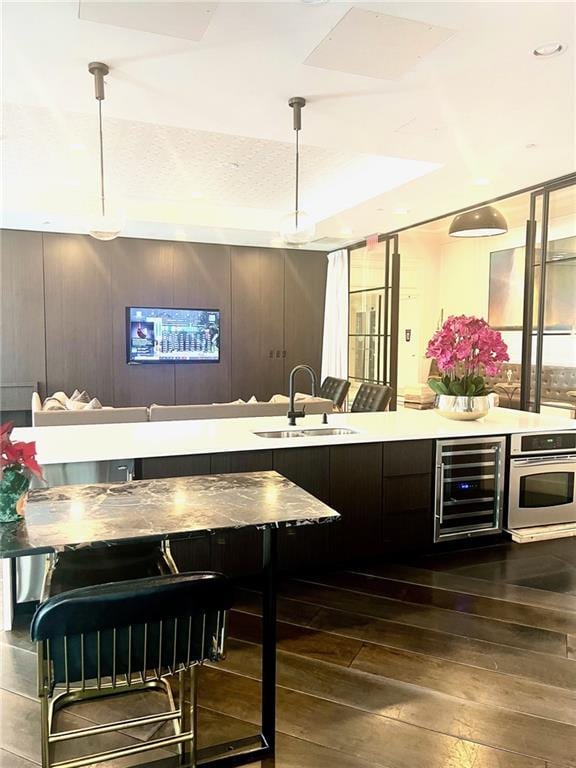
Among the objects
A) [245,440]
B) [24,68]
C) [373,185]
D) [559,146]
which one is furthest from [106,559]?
[373,185]

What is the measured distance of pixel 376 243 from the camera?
7402 mm

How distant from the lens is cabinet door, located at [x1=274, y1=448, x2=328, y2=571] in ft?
9.85

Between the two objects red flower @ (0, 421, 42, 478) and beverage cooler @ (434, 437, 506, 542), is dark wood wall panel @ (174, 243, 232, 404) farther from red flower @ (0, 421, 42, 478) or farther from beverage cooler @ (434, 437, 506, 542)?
red flower @ (0, 421, 42, 478)

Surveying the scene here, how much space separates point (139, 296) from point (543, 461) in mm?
5966

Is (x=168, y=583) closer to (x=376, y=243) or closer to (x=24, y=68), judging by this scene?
(x=24, y=68)

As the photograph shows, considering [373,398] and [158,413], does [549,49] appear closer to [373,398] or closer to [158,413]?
[373,398]

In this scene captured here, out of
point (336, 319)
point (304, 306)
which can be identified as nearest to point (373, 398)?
point (336, 319)

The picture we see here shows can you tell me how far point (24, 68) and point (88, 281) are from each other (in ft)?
16.5

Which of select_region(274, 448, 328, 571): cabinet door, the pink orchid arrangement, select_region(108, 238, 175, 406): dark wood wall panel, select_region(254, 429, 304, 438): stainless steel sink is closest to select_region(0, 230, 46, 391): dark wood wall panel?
select_region(108, 238, 175, 406): dark wood wall panel

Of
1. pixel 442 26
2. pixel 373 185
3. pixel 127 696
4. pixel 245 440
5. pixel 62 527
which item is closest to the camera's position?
pixel 62 527

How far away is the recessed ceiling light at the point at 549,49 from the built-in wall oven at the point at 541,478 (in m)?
2.19

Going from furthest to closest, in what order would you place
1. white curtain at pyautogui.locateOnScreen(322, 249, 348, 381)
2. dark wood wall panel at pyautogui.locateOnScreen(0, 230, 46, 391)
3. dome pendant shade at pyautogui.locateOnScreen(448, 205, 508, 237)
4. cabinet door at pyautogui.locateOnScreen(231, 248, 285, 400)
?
cabinet door at pyautogui.locateOnScreen(231, 248, 285, 400), white curtain at pyautogui.locateOnScreen(322, 249, 348, 381), dark wood wall panel at pyautogui.locateOnScreen(0, 230, 46, 391), dome pendant shade at pyautogui.locateOnScreen(448, 205, 508, 237)

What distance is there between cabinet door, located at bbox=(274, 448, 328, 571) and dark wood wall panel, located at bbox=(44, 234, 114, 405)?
542 centimetres

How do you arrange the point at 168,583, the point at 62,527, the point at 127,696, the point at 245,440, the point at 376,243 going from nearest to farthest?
the point at 168,583
the point at 62,527
the point at 127,696
the point at 245,440
the point at 376,243
